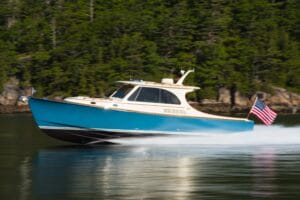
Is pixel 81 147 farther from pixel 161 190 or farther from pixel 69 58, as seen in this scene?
pixel 69 58

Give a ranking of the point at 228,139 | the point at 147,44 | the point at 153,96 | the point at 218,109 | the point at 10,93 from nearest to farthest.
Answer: the point at 153,96 → the point at 228,139 → the point at 218,109 → the point at 10,93 → the point at 147,44

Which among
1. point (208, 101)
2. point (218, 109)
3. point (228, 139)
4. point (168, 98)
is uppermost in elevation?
point (168, 98)

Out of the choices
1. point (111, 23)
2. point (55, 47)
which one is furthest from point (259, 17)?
point (55, 47)

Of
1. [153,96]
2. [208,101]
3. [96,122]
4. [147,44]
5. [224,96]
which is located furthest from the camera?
[147,44]

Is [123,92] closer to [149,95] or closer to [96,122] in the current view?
[149,95]

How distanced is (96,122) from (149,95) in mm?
2340

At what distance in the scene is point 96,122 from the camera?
3353 cm

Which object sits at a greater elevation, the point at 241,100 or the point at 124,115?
the point at 124,115

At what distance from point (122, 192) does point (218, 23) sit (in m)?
79.0

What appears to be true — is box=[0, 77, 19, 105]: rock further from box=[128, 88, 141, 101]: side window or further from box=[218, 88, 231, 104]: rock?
box=[128, 88, 141, 101]: side window

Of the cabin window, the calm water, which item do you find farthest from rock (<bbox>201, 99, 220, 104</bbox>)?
the cabin window

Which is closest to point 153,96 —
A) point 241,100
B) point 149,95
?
point 149,95

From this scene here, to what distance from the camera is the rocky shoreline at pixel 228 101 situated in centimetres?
8444

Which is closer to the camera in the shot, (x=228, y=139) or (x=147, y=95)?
(x=147, y=95)
